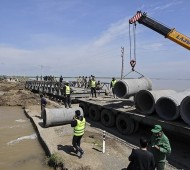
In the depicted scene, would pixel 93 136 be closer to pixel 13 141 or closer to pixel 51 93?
pixel 13 141

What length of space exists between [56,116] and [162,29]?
685cm

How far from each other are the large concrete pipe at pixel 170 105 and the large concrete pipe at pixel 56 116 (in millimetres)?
5461

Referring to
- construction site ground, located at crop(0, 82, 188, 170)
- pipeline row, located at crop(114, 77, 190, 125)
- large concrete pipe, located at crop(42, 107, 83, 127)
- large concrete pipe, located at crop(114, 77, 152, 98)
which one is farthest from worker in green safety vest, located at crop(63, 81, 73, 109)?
pipeline row, located at crop(114, 77, 190, 125)

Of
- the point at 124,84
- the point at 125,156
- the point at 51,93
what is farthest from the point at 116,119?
the point at 51,93

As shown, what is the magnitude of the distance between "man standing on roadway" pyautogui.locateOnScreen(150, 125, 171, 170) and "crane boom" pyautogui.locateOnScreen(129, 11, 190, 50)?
7.90 meters

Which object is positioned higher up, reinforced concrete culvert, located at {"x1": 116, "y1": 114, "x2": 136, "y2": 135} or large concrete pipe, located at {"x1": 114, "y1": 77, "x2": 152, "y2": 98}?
large concrete pipe, located at {"x1": 114, "y1": 77, "x2": 152, "y2": 98}

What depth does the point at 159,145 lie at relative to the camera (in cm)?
691

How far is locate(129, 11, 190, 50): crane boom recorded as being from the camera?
13797 mm

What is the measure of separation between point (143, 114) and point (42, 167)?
14.9ft

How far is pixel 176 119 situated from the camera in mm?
10023

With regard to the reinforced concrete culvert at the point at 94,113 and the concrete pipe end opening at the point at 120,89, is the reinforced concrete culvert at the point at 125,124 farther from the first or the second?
the reinforced concrete culvert at the point at 94,113

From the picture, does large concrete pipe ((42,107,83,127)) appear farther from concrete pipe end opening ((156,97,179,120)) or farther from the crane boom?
the crane boom

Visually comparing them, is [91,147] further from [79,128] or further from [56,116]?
[56,116]

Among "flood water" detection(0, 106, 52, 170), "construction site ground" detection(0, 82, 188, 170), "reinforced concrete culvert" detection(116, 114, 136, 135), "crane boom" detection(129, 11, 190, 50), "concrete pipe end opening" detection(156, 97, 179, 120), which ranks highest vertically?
"crane boom" detection(129, 11, 190, 50)
